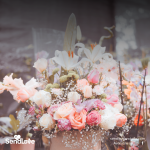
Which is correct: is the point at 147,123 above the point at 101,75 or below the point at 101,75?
below

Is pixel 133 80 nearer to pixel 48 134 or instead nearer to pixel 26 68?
pixel 48 134

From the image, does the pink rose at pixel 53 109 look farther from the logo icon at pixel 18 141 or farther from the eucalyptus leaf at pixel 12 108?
the eucalyptus leaf at pixel 12 108

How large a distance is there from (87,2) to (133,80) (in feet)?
2.12

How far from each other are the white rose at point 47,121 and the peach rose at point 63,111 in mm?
34

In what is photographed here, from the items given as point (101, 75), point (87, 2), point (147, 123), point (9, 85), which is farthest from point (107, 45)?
point (9, 85)

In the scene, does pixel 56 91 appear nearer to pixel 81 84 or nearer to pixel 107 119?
pixel 81 84

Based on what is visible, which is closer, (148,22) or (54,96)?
(54,96)

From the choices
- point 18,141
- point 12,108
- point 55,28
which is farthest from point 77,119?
point 55,28

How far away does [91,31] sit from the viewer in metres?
1.14

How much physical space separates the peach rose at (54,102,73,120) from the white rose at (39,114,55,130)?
0.03 meters

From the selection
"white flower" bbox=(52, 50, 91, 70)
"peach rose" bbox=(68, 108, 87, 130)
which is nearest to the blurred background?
"white flower" bbox=(52, 50, 91, 70)

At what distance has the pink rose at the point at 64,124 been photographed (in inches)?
23.6

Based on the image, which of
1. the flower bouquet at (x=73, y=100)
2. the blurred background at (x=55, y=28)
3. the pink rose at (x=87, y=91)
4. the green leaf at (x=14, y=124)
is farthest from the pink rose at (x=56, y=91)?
the blurred background at (x=55, y=28)

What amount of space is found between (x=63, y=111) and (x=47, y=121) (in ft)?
0.26
